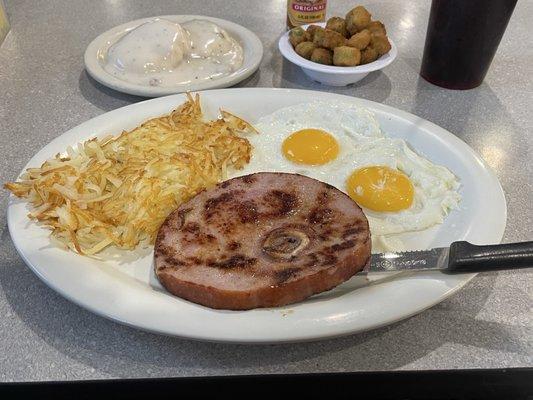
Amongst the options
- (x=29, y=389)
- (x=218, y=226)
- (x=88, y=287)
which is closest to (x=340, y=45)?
(x=218, y=226)

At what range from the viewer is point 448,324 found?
1216 mm

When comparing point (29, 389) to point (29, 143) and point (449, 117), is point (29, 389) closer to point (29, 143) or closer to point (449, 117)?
point (29, 143)

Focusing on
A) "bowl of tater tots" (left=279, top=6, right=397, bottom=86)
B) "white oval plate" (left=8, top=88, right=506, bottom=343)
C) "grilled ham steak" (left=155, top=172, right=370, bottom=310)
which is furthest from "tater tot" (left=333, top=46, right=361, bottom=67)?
"grilled ham steak" (left=155, top=172, right=370, bottom=310)

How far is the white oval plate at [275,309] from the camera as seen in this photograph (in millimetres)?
1061

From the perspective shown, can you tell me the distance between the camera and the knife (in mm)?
1081

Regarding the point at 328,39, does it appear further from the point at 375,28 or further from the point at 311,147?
the point at 311,147

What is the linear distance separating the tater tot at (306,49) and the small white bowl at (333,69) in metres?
0.02

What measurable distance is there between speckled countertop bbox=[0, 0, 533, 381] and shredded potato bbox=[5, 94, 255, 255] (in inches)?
7.4

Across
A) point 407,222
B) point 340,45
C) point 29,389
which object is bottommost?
point 29,389

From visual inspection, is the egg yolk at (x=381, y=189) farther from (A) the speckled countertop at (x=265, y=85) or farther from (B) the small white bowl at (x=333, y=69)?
(B) the small white bowl at (x=333, y=69)

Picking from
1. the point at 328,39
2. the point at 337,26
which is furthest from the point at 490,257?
the point at 337,26

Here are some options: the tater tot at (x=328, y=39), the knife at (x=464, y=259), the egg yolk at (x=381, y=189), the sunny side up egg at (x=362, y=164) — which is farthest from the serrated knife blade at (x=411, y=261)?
the tater tot at (x=328, y=39)

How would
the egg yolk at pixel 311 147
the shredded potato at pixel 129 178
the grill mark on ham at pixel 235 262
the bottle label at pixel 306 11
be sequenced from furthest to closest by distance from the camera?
the bottle label at pixel 306 11 → the egg yolk at pixel 311 147 → the shredded potato at pixel 129 178 → the grill mark on ham at pixel 235 262

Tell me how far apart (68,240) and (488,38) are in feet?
5.76
